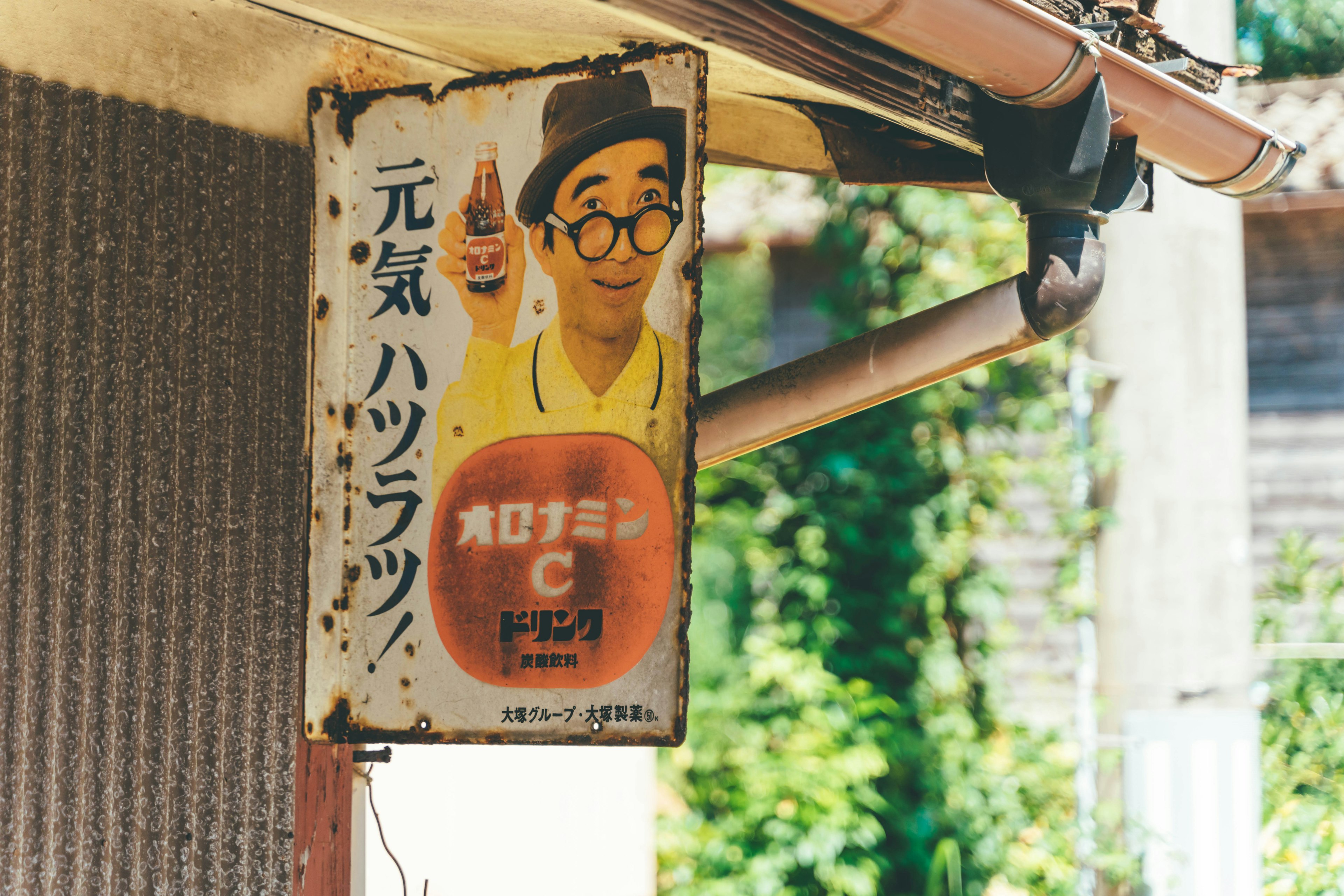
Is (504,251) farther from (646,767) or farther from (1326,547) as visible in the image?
(1326,547)

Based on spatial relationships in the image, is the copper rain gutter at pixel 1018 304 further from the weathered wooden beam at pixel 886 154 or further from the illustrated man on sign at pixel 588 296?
the illustrated man on sign at pixel 588 296

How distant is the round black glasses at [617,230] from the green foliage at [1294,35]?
36.5 feet

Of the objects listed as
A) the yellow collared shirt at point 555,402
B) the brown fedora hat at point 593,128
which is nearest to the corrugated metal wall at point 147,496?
the yellow collared shirt at point 555,402

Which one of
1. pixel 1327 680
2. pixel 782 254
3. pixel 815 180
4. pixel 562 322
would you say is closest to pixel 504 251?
pixel 562 322

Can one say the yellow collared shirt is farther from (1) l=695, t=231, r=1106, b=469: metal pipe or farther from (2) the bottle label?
(1) l=695, t=231, r=1106, b=469: metal pipe

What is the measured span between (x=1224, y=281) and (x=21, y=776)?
4.87 meters

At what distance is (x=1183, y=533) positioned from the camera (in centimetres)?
494

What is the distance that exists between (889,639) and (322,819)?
3.88m

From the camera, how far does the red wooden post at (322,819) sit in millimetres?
2225

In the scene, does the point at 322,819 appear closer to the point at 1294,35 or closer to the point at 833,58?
the point at 833,58

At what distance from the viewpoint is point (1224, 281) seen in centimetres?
505

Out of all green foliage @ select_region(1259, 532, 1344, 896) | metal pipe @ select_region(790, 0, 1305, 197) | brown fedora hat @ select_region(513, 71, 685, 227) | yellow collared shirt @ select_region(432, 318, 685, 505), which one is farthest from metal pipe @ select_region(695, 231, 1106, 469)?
green foliage @ select_region(1259, 532, 1344, 896)

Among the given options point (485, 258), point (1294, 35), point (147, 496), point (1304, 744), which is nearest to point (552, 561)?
point (485, 258)

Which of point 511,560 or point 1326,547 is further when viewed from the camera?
point 1326,547
